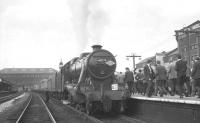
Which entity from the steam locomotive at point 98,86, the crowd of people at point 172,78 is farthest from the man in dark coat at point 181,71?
the steam locomotive at point 98,86

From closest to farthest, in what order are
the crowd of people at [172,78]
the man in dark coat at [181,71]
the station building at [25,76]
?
the crowd of people at [172,78], the man in dark coat at [181,71], the station building at [25,76]

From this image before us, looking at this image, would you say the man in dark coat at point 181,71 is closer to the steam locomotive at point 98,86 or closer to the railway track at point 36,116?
the steam locomotive at point 98,86

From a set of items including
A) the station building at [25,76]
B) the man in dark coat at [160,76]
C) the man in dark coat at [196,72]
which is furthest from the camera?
the station building at [25,76]

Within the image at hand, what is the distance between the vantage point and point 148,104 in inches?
467

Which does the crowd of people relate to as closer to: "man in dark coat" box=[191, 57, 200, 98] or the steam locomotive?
"man in dark coat" box=[191, 57, 200, 98]

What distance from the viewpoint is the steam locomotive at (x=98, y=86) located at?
1284cm

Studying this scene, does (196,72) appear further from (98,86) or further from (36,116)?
(36,116)

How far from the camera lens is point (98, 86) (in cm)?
1397

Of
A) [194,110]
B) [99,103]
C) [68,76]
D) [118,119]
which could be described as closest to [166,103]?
[194,110]

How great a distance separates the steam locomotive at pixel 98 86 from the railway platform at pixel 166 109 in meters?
0.84

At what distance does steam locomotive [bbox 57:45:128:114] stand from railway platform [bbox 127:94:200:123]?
841 mm

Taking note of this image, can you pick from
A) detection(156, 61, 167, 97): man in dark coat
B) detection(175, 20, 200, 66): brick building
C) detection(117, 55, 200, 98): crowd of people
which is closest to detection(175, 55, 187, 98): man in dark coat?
detection(117, 55, 200, 98): crowd of people

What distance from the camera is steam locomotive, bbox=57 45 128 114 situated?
1284cm

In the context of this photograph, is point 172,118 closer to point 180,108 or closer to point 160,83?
point 180,108
